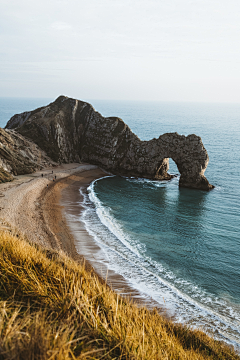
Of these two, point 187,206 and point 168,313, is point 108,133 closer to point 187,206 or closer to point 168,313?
point 187,206

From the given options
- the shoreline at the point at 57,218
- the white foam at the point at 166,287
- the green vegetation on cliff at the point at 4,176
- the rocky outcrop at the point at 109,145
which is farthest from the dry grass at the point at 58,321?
the rocky outcrop at the point at 109,145

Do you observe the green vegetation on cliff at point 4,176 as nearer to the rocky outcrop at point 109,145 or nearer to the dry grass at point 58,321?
the rocky outcrop at point 109,145

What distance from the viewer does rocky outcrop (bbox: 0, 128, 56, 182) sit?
46.4 meters

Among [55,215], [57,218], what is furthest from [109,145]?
[57,218]

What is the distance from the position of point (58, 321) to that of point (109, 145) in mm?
56504

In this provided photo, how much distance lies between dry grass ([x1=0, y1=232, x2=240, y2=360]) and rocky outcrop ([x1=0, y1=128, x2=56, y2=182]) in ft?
132

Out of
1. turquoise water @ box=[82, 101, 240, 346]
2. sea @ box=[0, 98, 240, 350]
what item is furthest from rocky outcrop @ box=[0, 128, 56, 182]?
turquoise water @ box=[82, 101, 240, 346]

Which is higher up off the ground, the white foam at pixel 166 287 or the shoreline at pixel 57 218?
the shoreline at pixel 57 218

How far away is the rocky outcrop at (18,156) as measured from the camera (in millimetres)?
46353

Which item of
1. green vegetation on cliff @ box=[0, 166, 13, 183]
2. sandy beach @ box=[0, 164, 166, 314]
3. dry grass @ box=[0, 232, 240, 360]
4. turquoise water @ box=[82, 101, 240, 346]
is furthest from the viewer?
green vegetation on cliff @ box=[0, 166, 13, 183]

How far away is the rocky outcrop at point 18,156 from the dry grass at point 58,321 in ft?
132

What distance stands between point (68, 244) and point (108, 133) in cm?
4071

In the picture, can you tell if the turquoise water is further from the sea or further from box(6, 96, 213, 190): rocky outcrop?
box(6, 96, 213, 190): rocky outcrop

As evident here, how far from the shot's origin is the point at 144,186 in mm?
48406
